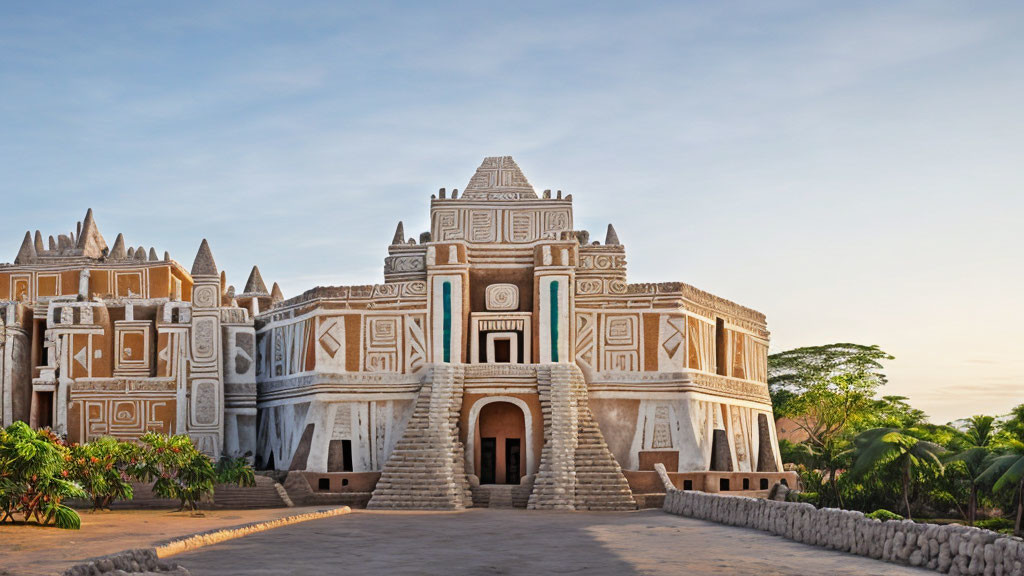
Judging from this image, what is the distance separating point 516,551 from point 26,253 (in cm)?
3145

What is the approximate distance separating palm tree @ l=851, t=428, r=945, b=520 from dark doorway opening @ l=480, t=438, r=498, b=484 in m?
11.0

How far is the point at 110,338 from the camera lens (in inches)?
1352

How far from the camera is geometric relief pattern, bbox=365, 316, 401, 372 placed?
1313 inches

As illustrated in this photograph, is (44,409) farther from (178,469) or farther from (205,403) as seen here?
(178,469)

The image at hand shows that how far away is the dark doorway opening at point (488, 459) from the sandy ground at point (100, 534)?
5.72 m

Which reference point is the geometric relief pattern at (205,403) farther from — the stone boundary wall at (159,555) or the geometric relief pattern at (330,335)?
the stone boundary wall at (159,555)

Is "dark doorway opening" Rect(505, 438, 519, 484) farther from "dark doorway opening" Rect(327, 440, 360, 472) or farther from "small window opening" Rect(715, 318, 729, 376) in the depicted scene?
"small window opening" Rect(715, 318, 729, 376)

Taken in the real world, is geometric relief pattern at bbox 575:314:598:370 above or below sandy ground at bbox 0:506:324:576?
above

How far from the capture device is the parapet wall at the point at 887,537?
14.0m

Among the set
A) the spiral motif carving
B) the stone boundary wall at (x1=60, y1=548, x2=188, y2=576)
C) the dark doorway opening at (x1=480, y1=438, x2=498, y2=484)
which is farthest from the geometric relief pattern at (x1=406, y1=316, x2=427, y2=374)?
the stone boundary wall at (x1=60, y1=548, x2=188, y2=576)

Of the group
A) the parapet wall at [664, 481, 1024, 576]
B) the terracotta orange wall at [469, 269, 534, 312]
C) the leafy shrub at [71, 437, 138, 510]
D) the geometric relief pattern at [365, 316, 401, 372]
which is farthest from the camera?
the terracotta orange wall at [469, 269, 534, 312]

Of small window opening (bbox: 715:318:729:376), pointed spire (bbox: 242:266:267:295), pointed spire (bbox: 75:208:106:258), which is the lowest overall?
small window opening (bbox: 715:318:729:376)

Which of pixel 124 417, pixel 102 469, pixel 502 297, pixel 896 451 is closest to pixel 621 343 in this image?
pixel 502 297

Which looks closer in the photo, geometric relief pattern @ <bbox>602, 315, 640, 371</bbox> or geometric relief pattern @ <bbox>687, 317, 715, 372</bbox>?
geometric relief pattern @ <bbox>602, 315, 640, 371</bbox>
